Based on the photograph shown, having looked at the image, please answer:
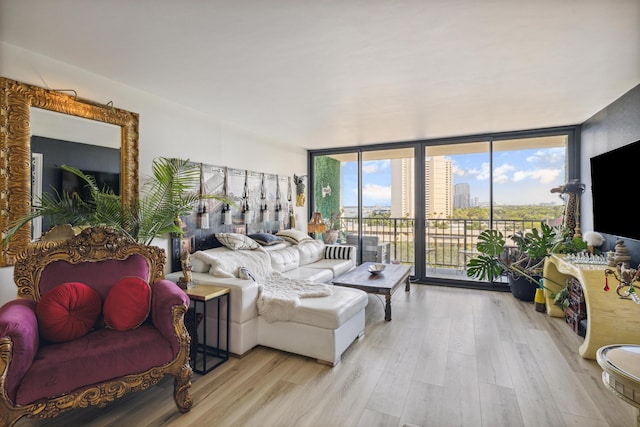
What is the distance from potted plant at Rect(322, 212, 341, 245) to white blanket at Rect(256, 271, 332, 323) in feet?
7.59

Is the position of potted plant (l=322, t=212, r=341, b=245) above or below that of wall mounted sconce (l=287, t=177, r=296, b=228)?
below

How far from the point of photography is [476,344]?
297 centimetres

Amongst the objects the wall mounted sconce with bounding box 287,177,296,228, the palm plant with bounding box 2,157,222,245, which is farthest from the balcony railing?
the palm plant with bounding box 2,157,222,245

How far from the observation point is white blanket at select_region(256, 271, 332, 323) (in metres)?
2.76

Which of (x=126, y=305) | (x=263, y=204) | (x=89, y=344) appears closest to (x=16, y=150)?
(x=126, y=305)

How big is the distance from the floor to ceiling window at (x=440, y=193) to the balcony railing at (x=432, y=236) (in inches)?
0.7

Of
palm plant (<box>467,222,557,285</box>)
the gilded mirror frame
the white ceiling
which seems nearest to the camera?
the white ceiling

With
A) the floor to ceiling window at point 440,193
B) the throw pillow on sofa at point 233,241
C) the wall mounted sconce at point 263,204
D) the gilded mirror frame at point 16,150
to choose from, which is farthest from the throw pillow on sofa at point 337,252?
the gilded mirror frame at point 16,150

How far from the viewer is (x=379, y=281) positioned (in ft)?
12.3

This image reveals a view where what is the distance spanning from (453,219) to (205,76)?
4641mm

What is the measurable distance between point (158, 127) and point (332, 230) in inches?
134

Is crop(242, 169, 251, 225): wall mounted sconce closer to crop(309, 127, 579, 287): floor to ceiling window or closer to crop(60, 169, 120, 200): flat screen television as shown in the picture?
crop(60, 169, 120, 200): flat screen television

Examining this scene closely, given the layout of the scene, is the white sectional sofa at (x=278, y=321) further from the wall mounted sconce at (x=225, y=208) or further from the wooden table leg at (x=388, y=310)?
the wall mounted sconce at (x=225, y=208)

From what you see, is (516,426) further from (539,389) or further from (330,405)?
(330,405)
